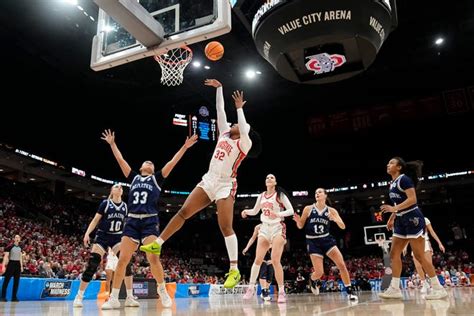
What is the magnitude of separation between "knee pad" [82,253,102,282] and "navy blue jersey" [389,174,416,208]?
15.7 ft

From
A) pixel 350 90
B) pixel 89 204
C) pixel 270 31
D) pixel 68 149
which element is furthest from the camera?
pixel 89 204

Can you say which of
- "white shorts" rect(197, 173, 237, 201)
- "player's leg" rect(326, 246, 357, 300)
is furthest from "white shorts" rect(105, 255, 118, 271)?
"player's leg" rect(326, 246, 357, 300)

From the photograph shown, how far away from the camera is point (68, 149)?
25.0 metres

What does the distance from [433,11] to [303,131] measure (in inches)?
587

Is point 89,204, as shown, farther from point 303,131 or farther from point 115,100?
point 303,131

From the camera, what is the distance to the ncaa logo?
5753 millimetres

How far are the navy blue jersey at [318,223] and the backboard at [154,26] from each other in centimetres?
360

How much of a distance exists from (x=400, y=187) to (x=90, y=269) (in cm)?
499

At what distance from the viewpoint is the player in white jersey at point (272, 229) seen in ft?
23.5

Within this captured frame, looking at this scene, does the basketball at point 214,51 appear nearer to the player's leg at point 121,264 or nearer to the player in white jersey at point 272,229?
the player in white jersey at point 272,229

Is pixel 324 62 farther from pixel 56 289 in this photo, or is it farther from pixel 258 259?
pixel 56 289

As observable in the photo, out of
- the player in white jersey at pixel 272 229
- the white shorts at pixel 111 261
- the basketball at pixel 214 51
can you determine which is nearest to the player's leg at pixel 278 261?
the player in white jersey at pixel 272 229

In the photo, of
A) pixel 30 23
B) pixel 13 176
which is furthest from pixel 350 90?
pixel 13 176

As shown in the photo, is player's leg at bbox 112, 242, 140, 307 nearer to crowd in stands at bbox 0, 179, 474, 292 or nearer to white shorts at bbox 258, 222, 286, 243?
white shorts at bbox 258, 222, 286, 243
